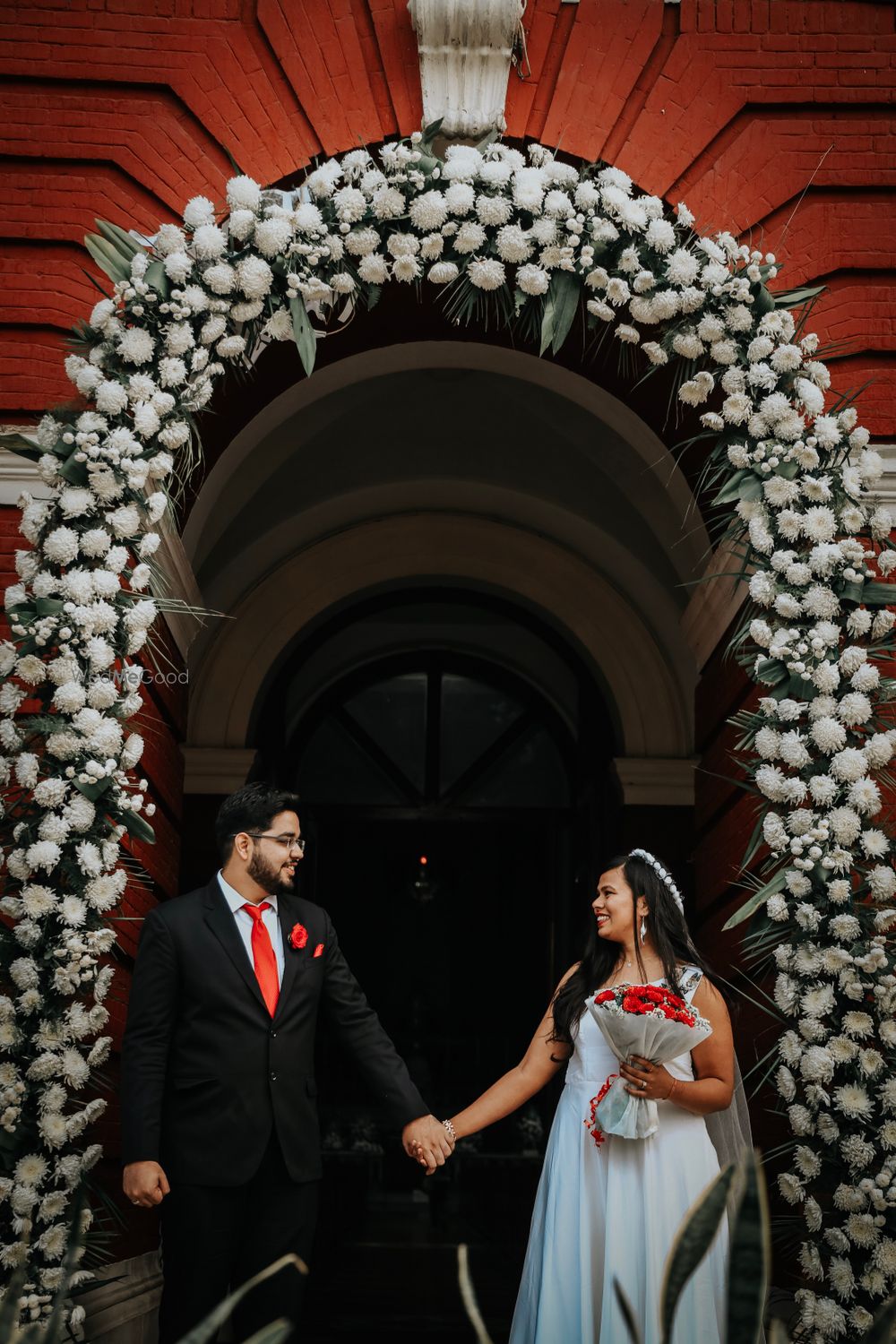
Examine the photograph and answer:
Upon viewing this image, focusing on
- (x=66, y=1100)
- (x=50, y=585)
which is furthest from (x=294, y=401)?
(x=66, y=1100)

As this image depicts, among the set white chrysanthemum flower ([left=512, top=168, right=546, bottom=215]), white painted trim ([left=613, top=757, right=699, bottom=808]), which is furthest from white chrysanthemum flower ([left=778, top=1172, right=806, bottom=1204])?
white painted trim ([left=613, top=757, right=699, bottom=808])

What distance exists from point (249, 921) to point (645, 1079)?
1.44 m

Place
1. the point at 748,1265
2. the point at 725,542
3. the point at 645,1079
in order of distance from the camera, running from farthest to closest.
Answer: the point at 725,542, the point at 645,1079, the point at 748,1265

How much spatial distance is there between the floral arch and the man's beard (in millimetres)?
455

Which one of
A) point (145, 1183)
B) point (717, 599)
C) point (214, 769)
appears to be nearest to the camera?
point (145, 1183)

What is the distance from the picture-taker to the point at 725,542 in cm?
561

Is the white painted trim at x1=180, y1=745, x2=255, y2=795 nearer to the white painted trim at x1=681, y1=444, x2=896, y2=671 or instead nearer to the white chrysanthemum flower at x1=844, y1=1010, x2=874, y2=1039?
the white painted trim at x1=681, y1=444, x2=896, y2=671

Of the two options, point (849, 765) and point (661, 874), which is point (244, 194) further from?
point (849, 765)

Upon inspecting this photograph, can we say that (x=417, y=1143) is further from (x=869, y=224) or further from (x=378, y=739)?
(x=378, y=739)

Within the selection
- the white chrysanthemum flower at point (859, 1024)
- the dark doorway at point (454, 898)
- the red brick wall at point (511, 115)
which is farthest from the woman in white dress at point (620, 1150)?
the dark doorway at point (454, 898)

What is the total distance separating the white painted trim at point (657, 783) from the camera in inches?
351

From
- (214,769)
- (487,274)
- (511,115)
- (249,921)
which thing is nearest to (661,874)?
(249,921)

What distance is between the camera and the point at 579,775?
1025 centimetres

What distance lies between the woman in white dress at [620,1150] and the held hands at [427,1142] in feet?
0.25
